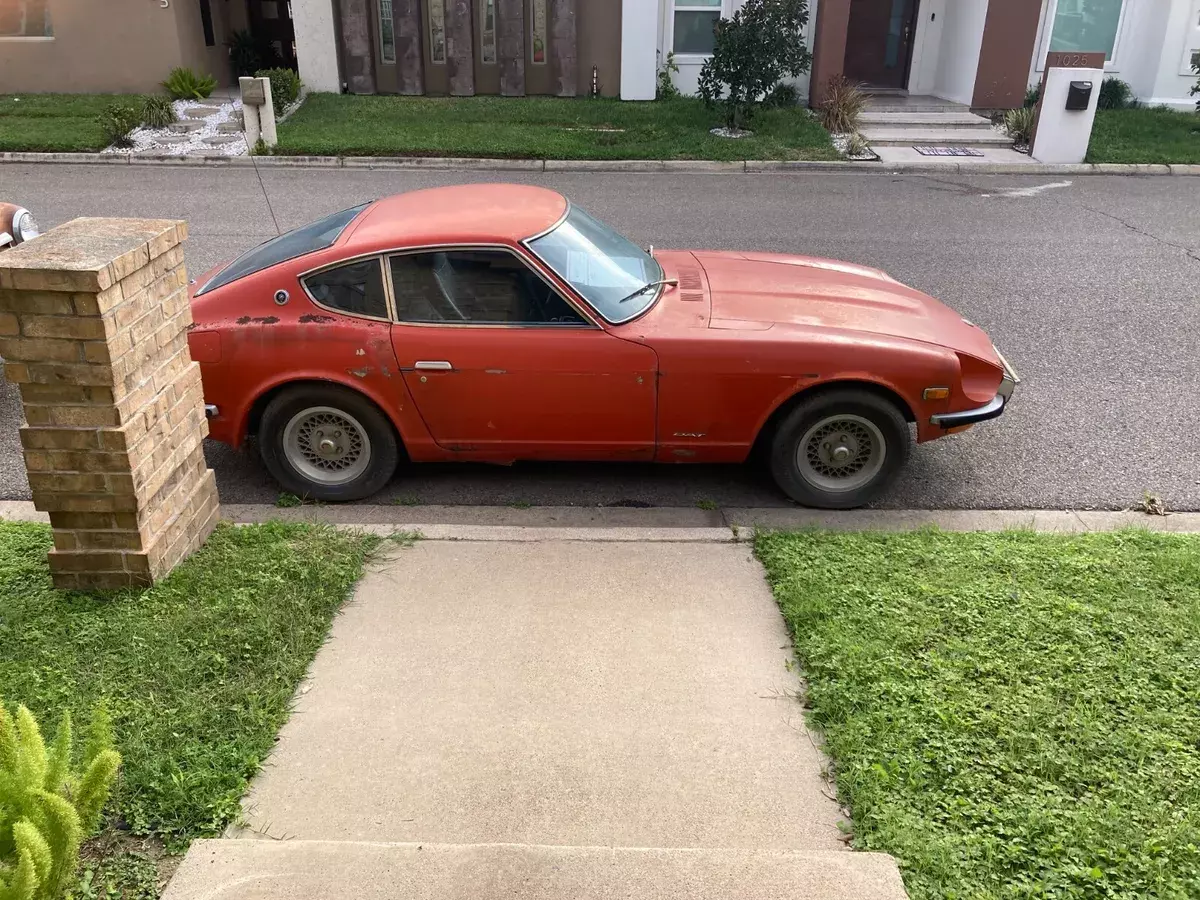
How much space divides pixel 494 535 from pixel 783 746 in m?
1.96

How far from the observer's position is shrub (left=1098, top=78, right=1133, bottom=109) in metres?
18.1

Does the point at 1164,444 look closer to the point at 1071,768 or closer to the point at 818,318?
the point at 818,318

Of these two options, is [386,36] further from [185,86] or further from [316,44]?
[185,86]

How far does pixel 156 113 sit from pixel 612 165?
24.9 ft

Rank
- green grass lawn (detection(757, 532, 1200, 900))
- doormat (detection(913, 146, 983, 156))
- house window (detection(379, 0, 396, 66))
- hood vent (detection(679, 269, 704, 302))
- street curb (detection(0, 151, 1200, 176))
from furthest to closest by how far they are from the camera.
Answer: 1. house window (detection(379, 0, 396, 66))
2. doormat (detection(913, 146, 983, 156))
3. street curb (detection(0, 151, 1200, 176))
4. hood vent (detection(679, 269, 704, 302))
5. green grass lawn (detection(757, 532, 1200, 900))

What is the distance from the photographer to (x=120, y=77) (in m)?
18.3

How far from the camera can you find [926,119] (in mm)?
17297

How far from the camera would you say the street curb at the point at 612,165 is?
14641mm

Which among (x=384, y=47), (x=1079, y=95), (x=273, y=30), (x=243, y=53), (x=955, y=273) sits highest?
(x=273, y=30)

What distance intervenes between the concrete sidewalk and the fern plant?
301mm

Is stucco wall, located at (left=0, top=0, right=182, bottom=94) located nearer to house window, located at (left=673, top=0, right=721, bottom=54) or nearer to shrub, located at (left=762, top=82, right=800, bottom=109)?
house window, located at (left=673, top=0, right=721, bottom=54)

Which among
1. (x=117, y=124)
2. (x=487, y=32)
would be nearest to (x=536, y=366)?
(x=117, y=124)

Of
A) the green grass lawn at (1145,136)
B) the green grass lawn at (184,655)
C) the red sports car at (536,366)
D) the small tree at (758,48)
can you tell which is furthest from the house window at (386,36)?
the green grass lawn at (184,655)

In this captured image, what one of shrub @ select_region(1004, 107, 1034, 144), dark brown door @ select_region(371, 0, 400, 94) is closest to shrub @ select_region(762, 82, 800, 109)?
shrub @ select_region(1004, 107, 1034, 144)
